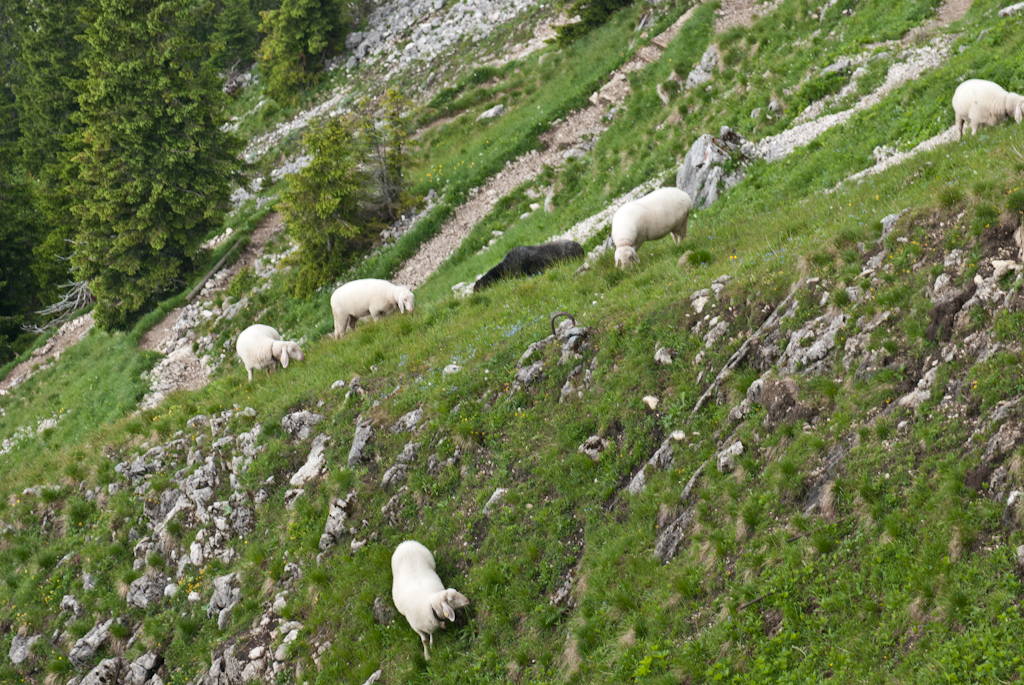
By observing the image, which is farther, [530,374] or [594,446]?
[530,374]

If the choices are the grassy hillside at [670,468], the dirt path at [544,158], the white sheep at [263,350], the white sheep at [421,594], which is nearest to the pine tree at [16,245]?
the dirt path at [544,158]

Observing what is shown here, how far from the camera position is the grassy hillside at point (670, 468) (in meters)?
7.01

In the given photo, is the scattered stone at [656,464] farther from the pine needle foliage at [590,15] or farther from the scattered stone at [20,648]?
the pine needle foliage at [590,15]

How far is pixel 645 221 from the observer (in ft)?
52.2

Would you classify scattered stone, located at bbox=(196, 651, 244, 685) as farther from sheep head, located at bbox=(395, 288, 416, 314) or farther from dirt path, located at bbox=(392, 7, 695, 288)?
dirt path, located at bbox=(392, 7, 695, 288)

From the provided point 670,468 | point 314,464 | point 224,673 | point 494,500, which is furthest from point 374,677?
point 314,464

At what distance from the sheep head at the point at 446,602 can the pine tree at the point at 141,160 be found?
27.9 metres

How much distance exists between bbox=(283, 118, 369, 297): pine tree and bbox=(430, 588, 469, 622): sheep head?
784 inches

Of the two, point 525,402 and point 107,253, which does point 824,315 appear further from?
point 107,253

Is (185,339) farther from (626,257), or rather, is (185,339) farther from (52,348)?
(626,257)

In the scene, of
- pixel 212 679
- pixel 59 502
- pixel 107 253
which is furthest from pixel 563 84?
pixel 212 679

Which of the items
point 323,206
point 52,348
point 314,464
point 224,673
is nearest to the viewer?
point 224,673

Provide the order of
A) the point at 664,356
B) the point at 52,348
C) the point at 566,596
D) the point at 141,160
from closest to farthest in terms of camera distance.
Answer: the point at 566,596, the point at 664,356, the point at 141,160, the point at 52,348

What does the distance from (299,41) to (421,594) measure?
4608cm
